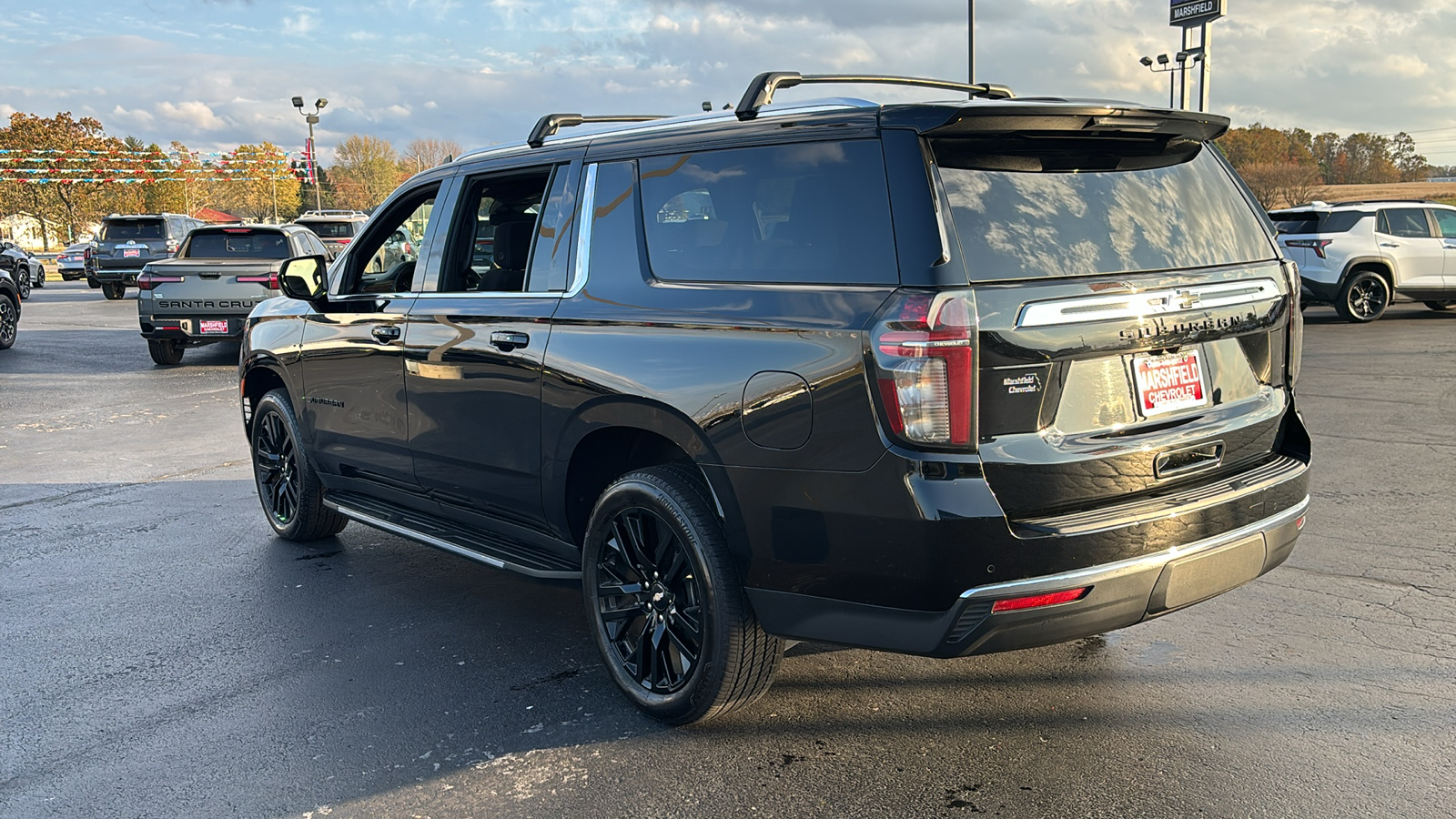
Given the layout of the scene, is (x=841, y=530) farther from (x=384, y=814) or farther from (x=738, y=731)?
(x=384, y=814)

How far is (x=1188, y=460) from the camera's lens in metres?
3.58

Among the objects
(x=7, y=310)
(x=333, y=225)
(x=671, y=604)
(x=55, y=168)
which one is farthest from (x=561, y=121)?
(x=55, y=168)

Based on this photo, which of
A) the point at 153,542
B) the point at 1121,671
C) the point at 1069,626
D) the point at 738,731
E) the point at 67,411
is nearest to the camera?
the point at 1069,626

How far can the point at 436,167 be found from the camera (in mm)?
5199

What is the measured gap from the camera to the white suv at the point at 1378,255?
17984 mm

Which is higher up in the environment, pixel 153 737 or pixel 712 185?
pixel 712 185

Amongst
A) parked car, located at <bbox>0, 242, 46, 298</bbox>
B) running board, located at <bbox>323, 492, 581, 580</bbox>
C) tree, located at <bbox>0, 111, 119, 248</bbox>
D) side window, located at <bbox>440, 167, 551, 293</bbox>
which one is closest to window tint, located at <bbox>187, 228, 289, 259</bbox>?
running board, located at <bbox>323, 492, 581, 580</bbox>

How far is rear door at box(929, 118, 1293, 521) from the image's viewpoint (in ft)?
10.6

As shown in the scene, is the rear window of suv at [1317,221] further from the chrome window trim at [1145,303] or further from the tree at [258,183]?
the tree at [258,183]

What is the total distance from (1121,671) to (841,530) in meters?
1.58

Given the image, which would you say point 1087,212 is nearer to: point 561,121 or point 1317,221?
point 561,121

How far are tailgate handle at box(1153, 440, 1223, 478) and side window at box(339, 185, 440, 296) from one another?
3279 millimetres

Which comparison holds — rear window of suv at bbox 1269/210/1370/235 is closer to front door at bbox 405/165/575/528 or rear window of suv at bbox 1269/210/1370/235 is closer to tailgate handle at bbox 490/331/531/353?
front door at bbox 405/165/575/528

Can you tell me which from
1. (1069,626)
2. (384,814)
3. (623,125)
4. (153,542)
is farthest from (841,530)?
(153,542)
